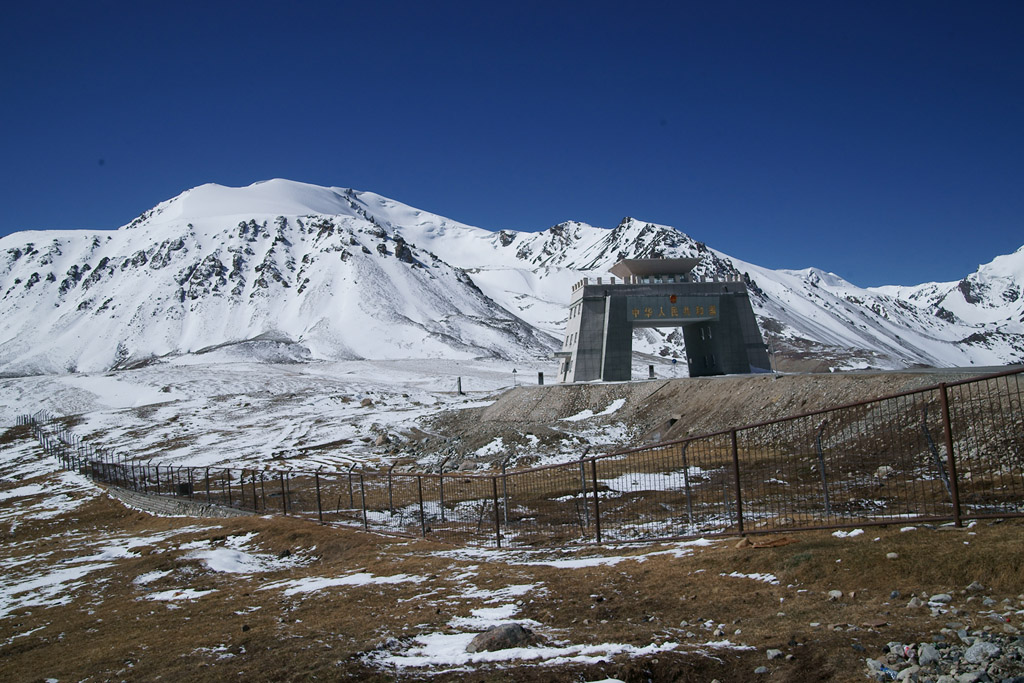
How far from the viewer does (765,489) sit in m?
15.3

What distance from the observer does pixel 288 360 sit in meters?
127

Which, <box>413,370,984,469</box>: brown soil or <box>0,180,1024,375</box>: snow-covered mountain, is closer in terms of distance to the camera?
<box>413,370,984,469</box>: brown soil

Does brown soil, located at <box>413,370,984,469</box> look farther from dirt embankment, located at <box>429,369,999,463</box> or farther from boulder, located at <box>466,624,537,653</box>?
boulder, located at <box>466,624,537,653</box>

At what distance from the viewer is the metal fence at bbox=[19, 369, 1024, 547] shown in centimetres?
1061

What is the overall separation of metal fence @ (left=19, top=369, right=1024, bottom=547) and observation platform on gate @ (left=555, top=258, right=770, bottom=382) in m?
16.0

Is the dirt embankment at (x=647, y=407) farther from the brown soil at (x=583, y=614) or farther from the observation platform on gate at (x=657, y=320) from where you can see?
the brown soil at (x=583, y=614)

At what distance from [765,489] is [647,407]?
18859 mm

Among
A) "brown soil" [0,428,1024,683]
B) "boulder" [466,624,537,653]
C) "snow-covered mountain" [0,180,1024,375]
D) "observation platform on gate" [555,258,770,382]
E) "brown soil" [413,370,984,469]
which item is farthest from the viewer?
"snow-covered mountain" [0,180,1024,375]

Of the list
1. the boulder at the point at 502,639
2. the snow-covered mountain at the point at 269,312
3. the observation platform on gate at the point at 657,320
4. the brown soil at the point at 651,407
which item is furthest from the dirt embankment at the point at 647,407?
the snow-covered mountain at the point at 269,312

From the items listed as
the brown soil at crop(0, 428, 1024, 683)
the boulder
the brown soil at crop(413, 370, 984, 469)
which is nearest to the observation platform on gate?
the brown soil at crop(413, 370, 984, 469)

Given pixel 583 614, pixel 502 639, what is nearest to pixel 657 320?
pixel 583 614

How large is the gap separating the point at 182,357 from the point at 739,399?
130277 millimetres

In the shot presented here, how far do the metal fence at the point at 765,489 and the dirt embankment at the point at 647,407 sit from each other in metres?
3.05

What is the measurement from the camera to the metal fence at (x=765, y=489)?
34.8 ft
